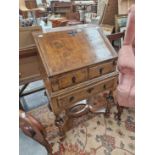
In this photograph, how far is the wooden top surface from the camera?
3.66 feet

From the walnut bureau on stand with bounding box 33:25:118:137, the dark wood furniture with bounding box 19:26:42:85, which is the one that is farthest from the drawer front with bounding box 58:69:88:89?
the dark wood furniture with bounding box 19:26:42:85

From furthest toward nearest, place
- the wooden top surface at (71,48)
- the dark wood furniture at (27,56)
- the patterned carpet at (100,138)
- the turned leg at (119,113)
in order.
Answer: the turned leg at (119,113), the patterned carpet at (100,138), the dark wood furniture at (27,56), the wooden top surface at (71,48)

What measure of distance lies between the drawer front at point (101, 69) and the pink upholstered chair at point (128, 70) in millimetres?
163

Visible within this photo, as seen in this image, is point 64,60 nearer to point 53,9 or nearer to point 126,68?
point 126,68

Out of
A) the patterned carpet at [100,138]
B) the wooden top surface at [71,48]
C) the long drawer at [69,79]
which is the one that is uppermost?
the wooden top surface at [71,48]

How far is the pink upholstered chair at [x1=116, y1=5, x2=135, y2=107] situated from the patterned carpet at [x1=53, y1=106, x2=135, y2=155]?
0.87ft

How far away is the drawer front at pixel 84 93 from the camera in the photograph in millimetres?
1224

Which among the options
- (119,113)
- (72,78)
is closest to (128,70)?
(119,113)

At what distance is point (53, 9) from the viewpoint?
19.6 feet

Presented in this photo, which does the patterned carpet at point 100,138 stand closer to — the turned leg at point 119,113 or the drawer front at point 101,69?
Result: the turned leg at point 119,113

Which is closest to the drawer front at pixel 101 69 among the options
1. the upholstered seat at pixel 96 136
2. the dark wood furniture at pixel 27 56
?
the dark wood furniture at pixel 27 56

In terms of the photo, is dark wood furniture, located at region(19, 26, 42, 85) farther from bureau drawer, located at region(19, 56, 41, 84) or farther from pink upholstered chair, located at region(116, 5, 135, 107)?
pink upholstered chair, located at region(116, 5, 135, 107)

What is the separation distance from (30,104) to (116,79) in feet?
3.69
